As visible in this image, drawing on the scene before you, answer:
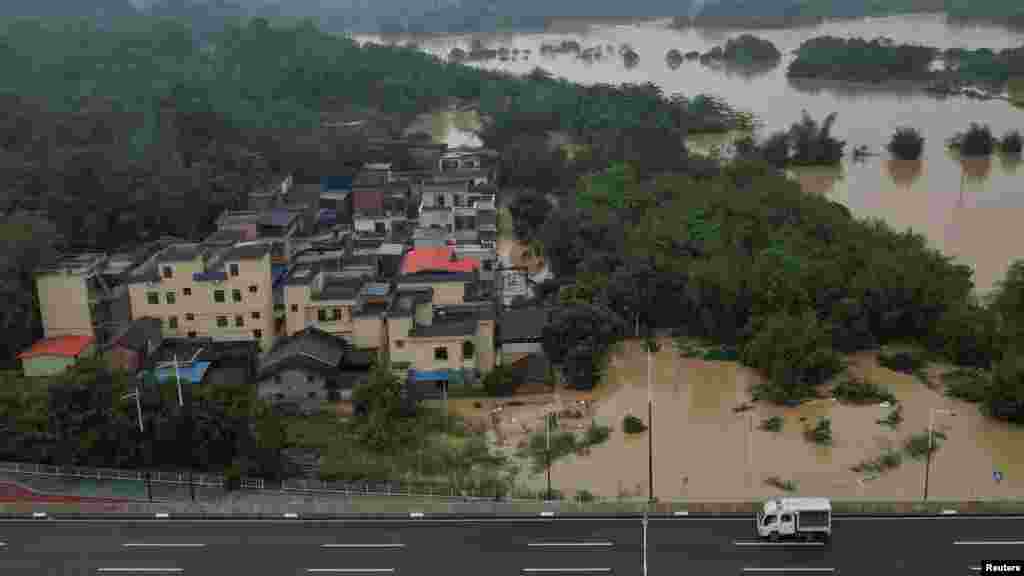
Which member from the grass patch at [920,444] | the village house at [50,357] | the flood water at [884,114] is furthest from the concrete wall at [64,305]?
the flood water at [884,114]

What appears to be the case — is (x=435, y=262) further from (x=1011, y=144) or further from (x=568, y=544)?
(x=1011, y=144)

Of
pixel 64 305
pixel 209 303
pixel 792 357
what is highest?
pixel 64 305

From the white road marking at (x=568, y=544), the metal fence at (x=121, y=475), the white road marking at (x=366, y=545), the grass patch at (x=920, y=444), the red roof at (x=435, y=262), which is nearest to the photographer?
the white road marking at (x=568, y=544)

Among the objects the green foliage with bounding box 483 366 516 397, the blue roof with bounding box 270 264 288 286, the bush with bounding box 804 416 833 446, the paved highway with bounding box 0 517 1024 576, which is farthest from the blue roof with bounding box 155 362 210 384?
the bush with bounding box 804 416 833 446

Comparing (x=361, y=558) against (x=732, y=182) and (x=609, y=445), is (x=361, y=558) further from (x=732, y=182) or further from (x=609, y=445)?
(x=732, y=182)

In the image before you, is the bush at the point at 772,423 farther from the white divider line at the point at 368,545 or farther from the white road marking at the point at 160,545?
the white road marking at the point at 160,545

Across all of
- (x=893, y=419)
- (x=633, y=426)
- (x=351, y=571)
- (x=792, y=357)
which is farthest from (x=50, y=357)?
(x=893, y=419)

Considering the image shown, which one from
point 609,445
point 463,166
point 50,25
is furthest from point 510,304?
point 50,25
